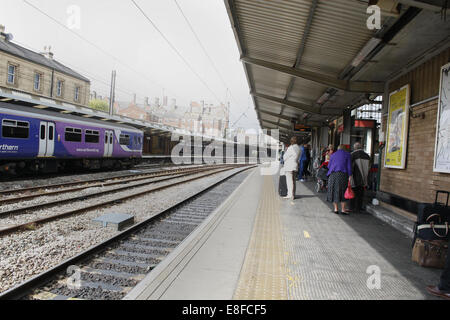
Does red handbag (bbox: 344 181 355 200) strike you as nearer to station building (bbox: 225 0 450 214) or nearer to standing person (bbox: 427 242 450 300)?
station building (bbox: 225 0 450 214)

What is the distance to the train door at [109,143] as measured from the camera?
696 inches

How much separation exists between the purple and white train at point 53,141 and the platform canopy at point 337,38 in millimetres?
8630

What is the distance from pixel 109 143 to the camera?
1800 cm

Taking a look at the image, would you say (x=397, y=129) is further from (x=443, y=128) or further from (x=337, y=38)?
(x=337, y=38)

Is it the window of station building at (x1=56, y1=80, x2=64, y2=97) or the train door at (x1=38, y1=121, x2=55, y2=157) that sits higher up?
the window of station building at (x1=56, y1=80, x2=64, y2=97)

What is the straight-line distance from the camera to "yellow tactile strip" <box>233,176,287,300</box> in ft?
9.97

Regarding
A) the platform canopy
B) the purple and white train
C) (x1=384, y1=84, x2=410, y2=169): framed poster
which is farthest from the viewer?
the purple and white train

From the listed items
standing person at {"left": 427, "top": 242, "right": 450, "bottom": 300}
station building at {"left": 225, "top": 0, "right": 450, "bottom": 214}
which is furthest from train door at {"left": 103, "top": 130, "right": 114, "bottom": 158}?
standing person at {"left": 427, "top": 242, "right": 450, "bottom": 300}

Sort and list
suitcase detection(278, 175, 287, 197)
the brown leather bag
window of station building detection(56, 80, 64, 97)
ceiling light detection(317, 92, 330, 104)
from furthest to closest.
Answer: window of station building detection(56, 80, 64, 97) < ceiling light detection(317, 92, 330, 104) < suitcase detection(278, 175, 287, 197) < the brown leather bag

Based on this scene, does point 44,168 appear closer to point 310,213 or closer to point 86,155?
point 86,155

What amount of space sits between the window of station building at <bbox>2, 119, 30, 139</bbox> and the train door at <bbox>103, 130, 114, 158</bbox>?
544cm

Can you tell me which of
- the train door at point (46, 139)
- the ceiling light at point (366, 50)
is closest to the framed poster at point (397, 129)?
the ceiling light at point (366, 50)

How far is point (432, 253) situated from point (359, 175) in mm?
3786

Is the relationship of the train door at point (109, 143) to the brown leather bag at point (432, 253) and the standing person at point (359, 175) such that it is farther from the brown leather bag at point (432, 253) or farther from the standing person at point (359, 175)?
the brown leather bag at point (432, 253)
